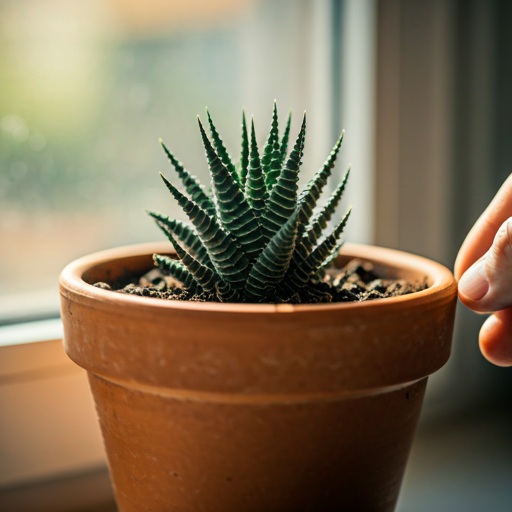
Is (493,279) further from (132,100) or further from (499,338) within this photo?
(132,100)

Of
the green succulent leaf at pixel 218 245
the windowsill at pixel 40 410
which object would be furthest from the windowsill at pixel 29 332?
the green succulent leaf at pixel 218 245

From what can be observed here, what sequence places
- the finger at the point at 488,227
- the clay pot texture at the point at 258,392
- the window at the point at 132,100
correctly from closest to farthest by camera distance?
the clay pot texture at the point at 258,392, the finger at the point at 488,227, the window at the point at 132,100

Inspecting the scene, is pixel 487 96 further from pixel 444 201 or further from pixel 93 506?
pixel 93 506

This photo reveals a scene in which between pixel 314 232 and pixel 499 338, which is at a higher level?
pixel 314 232

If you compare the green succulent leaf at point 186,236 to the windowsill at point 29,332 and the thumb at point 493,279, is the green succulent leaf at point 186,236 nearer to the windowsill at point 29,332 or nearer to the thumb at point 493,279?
the thumb at point 493,279

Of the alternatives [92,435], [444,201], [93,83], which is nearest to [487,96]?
[444,201]

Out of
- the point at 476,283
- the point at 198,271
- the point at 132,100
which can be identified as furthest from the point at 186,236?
the point at 132,100
